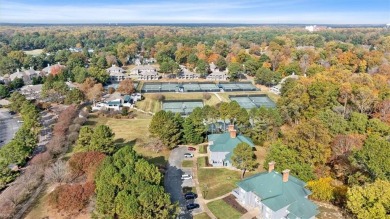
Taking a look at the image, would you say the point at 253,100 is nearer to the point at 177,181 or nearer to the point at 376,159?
the point at 177,181

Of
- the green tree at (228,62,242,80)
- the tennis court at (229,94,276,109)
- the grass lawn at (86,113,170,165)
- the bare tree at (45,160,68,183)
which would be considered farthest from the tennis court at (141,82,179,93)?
the bare tree at (45,160,68,183)

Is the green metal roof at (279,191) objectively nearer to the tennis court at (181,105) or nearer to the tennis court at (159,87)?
the tennis court at (181,105)

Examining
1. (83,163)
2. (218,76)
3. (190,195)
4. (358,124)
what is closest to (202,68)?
(218,76)

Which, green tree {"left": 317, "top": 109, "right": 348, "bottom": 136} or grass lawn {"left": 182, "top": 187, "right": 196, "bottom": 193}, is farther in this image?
green tree {"left": 317, "top": 109, "right": 348, "bottom": 136}

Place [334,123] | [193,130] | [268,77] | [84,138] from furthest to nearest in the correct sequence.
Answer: [268,77]
[193,130]
[334,123]
[84,138]

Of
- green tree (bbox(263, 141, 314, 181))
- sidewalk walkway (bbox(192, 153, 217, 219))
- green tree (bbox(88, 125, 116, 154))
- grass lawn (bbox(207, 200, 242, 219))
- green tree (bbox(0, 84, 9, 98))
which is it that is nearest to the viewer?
grass lawn (bbox(207, 200, 242, 219))

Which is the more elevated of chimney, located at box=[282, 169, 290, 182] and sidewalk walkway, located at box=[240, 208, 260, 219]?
chimney, located at box=[282, 169, 290, 182]

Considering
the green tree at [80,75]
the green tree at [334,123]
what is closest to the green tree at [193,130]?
the green tree at [334,123]

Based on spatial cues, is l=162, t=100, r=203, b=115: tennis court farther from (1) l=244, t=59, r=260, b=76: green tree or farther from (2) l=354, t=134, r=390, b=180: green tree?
(2) l=354, t=134, r=390, b=180: green tree
